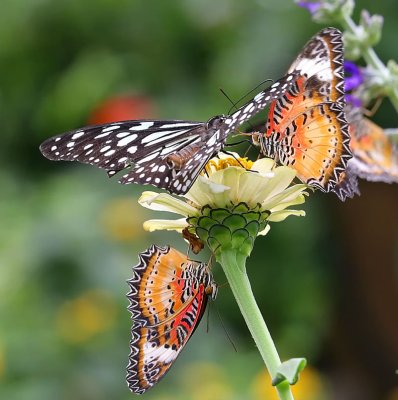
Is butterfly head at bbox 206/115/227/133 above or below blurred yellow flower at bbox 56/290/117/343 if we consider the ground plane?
below

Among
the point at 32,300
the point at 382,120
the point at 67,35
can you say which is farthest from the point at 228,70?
the point at 32,300

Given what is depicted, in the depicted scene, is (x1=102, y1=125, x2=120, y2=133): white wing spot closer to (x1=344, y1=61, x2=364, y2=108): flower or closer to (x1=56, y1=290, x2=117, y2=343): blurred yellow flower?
(x1=344, y1=61, x2=364, y2=108): flower

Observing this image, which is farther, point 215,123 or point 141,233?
point 141,233

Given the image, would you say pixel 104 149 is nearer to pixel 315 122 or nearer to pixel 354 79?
pixel 315 122

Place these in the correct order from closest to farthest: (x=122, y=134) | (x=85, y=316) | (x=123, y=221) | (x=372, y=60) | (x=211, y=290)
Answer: (x=211, y=290), (x=122, y=134), (x=372, y=60), (x=85, y=316), (x=123, y=221)

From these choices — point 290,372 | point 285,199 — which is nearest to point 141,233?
point 285,199

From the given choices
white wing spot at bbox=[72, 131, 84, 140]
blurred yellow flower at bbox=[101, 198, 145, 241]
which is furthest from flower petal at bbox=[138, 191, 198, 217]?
blurred yellow flower at bbox=[101, 198, 145, 241]

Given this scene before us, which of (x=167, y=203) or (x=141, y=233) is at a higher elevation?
(x=141, y=233)
